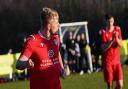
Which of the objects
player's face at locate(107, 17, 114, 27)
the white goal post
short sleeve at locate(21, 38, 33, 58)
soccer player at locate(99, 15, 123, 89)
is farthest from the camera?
the white goal post

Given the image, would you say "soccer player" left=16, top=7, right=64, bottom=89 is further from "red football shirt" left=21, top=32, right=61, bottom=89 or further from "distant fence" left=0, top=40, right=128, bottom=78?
"distant fence" left=0, top=40, right=128, bottom=78

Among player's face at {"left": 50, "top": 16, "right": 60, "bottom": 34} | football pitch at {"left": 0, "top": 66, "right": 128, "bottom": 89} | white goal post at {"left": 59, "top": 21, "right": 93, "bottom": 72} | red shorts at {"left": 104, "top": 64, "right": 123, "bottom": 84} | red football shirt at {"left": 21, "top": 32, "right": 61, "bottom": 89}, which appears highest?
player's face at {"left": 50, "top": 16, "right": 60, "bottom": 34}

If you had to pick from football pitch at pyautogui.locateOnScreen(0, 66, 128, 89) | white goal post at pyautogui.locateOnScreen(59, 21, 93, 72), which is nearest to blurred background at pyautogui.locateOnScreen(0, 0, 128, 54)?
white goal post at pyautogui.locateOnScreen(59, 21, 93, 72)

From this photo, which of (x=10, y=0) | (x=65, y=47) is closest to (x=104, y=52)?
(x=65, y=47)

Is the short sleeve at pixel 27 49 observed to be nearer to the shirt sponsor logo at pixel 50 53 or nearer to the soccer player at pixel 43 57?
the soccer player at pixel 43 57

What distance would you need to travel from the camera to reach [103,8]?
30984 mm

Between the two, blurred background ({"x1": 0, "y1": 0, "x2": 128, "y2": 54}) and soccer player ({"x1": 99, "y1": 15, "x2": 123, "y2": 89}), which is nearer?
soccer player ({"x1": 99, "y1": 15, "x2": 123, "y2": 89})

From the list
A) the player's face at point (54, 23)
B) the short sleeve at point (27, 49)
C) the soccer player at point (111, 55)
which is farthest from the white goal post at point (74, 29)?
the player's face at point (54, 23)

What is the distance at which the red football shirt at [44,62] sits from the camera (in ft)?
26.1

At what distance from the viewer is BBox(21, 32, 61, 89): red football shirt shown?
797 centimetres

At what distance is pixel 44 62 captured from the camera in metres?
8.05

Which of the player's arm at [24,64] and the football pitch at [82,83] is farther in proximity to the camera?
the football pitch at [82,83]

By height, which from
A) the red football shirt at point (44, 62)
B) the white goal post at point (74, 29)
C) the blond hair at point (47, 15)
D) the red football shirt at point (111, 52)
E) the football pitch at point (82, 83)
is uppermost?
the blond hair at point (47, 15)

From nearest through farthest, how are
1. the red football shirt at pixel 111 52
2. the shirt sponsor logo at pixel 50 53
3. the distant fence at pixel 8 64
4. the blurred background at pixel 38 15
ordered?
the shirt sponsor logo at pixel 50 53 < the red football shirt at pixel 111 52 < the distant fence at pixel 8 64 < the blurred background at pixel 38 15
